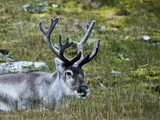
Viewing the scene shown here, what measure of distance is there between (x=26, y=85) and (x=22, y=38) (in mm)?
7721

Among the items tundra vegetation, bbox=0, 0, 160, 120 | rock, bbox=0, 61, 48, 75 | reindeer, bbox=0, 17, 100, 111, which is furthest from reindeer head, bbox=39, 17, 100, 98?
rock, bbox=0, 61, 48, 75

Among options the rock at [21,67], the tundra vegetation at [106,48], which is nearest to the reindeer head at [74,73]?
the tundra vegetation at [106,48]

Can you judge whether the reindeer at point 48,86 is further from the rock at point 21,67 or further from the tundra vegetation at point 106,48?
the rock at point 21,67

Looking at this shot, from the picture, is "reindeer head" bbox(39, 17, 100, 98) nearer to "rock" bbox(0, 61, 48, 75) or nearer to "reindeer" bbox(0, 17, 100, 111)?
"reindeer" bbox(0, 17, 100, 111)

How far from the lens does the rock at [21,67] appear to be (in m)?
15.9

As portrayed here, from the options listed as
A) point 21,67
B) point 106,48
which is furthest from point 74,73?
point 106,48

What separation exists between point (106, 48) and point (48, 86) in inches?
266

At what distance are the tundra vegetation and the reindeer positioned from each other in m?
0.45

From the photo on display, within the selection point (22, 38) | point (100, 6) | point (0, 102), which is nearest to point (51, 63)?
point (22, 38)

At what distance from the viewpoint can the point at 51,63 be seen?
56.7 ft

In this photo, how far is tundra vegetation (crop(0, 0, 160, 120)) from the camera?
11672 mm

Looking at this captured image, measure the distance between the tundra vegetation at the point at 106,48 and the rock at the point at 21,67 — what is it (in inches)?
13.1

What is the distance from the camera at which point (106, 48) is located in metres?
19.5

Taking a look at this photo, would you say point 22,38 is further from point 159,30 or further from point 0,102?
point 0,102
